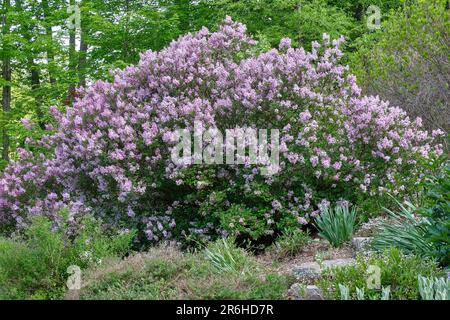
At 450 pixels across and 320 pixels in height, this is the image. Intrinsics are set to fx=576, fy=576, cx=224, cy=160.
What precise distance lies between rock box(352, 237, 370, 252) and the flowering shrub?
0.87 meters

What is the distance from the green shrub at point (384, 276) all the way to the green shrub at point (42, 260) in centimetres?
232

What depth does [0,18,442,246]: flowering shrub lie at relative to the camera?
23.5 feet

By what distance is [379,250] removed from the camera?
5.82 m

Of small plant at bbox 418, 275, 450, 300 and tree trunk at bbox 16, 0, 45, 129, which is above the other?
tree trunk at bbox 16, 0, 45, 129

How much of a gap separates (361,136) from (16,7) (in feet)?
49.9

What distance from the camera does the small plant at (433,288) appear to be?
433 centimetres

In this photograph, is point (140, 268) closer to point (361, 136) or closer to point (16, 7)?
point (361, 136)

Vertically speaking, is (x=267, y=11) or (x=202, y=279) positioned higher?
(x=267, y=11)

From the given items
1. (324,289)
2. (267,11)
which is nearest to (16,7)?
(267,11)

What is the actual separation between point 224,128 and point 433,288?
3.69 meters

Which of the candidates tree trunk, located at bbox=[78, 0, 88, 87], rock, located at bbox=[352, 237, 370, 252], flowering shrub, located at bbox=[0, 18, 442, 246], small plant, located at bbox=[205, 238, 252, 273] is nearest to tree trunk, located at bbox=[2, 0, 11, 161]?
tree trunk, located at bbox=[78, 0, 88, 87]

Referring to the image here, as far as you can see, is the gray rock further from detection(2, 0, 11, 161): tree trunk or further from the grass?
detection(2, 0, 11, 161): tree trunk

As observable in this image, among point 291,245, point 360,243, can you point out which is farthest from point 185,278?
point 360,243

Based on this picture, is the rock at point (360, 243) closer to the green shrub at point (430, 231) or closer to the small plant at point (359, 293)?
the green shrub at point (430, 231)
